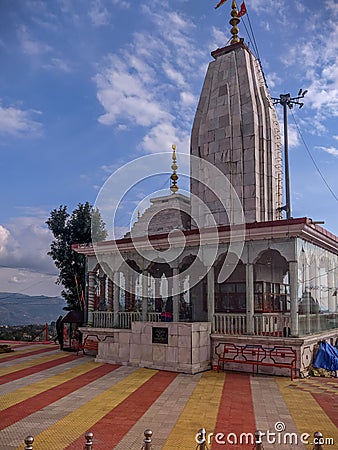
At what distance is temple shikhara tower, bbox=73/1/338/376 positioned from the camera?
46.1 ft

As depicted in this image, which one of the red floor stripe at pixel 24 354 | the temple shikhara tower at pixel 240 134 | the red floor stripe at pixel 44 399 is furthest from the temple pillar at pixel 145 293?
the red floor stripe at pixel 24 354

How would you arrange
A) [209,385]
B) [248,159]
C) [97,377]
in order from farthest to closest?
[248,159] → [97,377] → [209,385]

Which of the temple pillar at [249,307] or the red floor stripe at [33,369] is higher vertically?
the temple pillar at [249,307]

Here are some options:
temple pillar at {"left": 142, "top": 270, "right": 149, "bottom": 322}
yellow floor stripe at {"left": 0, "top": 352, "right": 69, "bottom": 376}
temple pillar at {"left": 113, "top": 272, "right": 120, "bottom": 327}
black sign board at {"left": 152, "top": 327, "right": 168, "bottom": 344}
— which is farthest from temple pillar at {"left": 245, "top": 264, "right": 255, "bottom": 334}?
yellow floor stripe at {"left": 0, "top": 352, "right": 69, "bottom": 376}

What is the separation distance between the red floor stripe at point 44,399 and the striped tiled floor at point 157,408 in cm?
2

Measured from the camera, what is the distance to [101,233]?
2758 centimetres

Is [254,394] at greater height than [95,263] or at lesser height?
lesser

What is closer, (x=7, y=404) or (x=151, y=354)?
(x=7, y=404)

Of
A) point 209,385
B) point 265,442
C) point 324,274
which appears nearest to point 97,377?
point 209,385

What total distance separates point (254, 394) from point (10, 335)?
2033 cm

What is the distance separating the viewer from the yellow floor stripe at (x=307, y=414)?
7.96 m

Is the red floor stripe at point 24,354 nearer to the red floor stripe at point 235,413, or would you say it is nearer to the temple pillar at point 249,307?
the red floor stripe at point 235,413

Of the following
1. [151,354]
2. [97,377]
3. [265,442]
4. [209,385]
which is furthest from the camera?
[151,354]

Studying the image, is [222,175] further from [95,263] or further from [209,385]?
[209,385]
